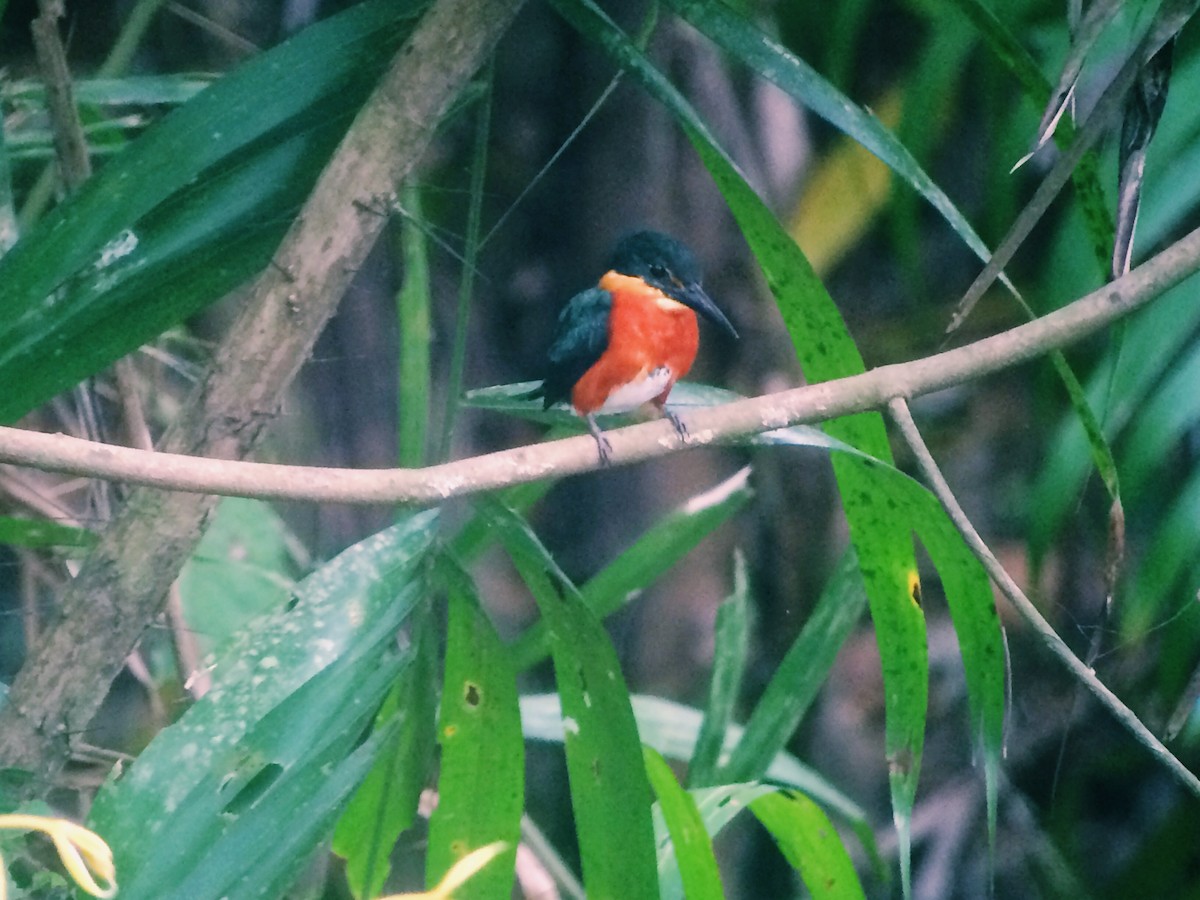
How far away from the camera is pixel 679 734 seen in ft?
3.31

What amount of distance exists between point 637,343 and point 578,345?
0.05 m

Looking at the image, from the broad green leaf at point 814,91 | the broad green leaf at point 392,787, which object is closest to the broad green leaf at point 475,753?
the broad green leaf at point 392,787

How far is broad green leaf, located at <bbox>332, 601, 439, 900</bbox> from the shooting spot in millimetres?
740

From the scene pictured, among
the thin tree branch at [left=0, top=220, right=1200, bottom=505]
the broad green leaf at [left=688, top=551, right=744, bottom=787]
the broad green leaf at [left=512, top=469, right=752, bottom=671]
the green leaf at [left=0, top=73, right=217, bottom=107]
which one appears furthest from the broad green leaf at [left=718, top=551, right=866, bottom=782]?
the green leaf at [left=0, top=73, right=217, bottom=107]

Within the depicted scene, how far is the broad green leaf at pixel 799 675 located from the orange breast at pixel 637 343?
26 cm

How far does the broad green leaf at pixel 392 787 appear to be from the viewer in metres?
0.74

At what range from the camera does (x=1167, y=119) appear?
2.83 feet

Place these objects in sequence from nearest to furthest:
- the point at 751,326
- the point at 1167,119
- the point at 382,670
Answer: the point at 382,670 → the point at 1167,119 → the point at 751,326

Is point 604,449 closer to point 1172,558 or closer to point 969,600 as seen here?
point 969,600

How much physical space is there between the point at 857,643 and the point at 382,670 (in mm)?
624

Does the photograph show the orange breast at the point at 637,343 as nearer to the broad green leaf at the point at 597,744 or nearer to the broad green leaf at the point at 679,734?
the broad green leaf at the point at 597,744

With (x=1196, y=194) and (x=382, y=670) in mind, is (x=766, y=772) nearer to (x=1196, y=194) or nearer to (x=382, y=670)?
(x=382, y=670)

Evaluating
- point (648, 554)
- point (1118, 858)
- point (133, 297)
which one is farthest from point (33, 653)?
point (1118, 858)

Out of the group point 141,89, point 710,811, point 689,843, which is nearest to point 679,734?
point 710,811
